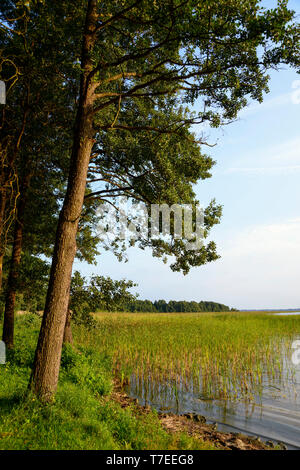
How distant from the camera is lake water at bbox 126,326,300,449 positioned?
8078mm

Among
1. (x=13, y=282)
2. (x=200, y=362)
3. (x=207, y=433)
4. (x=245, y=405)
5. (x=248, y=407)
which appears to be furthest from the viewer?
(x=13, y=282)

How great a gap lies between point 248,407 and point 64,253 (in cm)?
705

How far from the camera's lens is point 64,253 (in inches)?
307

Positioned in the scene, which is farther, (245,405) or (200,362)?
(200,362)

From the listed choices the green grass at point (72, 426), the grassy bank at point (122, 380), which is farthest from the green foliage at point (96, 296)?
the green grass at point (72, 426)

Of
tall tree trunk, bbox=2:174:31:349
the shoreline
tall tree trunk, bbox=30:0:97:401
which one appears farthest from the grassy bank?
tall tree trunk, bbox=2:174:31:349

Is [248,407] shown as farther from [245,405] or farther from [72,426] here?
[72,426]

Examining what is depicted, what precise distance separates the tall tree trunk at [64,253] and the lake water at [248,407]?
3998 mm

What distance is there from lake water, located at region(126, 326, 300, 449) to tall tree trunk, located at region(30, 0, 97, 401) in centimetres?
400

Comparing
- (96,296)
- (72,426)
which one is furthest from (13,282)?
(72,426)

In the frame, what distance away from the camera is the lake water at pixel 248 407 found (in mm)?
8078

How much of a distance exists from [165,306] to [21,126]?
101236 mm

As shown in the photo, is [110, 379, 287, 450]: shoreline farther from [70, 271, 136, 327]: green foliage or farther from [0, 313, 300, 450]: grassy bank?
[70, 271, 136, 327]: green foliage
